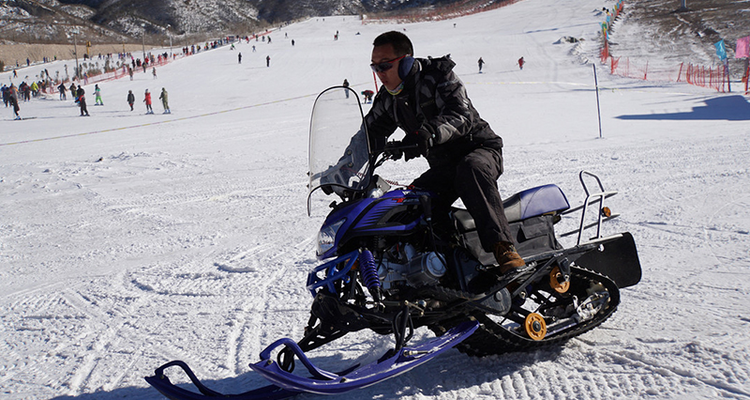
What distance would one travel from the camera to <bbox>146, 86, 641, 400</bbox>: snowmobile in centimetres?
297

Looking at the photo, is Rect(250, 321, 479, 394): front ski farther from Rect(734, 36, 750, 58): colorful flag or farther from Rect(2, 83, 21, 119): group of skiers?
Rect(2, 83, 21, 119): group of skiers

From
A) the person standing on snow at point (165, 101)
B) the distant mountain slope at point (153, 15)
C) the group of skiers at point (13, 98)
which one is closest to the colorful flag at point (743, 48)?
the person standing on snow at point (165, 101)

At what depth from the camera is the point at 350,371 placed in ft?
10.3

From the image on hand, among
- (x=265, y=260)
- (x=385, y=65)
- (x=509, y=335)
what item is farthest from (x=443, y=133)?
(x=265, y=260)

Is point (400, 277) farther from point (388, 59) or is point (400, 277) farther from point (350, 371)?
point (388, 59)

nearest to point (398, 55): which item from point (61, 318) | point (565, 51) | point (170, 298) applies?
point (170, 298)

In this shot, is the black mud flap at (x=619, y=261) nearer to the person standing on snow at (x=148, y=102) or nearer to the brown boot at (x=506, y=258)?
the brown boot at (x=506, y=258)

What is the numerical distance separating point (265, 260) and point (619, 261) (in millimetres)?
3151

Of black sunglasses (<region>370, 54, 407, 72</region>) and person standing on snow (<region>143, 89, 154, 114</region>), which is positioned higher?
person standing on snow (<region>143, 89, 154, 114</region>)

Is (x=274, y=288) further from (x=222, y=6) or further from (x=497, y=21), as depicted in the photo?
(x=222, y=6)

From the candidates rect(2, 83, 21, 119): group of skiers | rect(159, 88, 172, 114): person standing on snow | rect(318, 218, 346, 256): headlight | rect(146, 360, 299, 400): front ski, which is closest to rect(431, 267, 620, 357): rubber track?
rect(318, 218, 346, 256): headlight

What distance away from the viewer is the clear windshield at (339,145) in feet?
10.5

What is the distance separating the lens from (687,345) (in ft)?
10.9

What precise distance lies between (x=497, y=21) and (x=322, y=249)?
222ft
